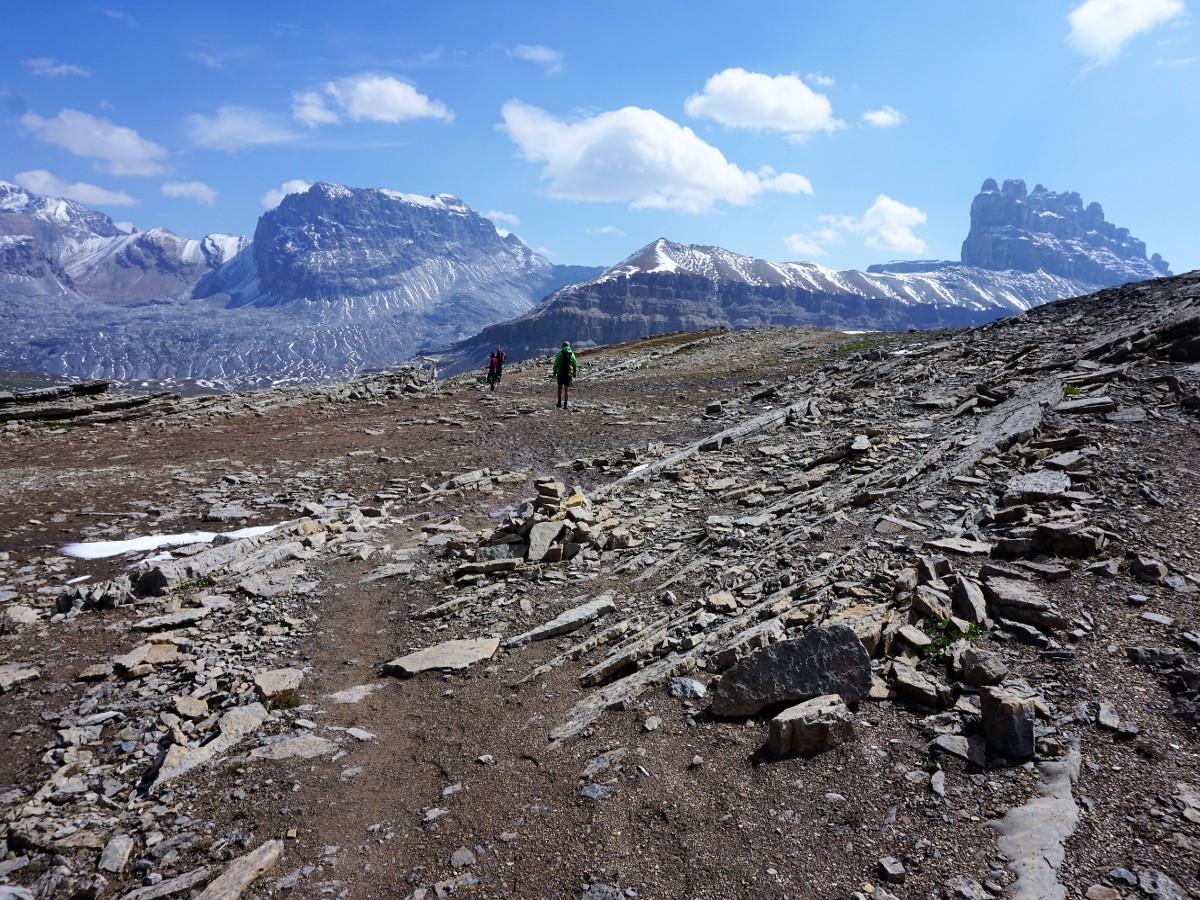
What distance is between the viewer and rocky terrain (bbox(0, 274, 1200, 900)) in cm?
571

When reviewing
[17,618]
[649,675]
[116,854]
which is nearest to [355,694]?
[116,854]

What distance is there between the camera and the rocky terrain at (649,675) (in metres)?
5.71

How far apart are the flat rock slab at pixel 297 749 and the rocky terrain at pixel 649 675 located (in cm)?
4

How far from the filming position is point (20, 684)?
376 inches

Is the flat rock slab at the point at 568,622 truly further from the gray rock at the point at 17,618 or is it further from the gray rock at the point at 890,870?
the gray rock at the point at 17,618

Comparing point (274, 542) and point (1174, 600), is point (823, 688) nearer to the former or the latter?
point (1174, 600)

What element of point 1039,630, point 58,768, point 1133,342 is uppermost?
point 1133,342

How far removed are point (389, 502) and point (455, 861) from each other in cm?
1450

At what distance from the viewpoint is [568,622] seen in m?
11.1

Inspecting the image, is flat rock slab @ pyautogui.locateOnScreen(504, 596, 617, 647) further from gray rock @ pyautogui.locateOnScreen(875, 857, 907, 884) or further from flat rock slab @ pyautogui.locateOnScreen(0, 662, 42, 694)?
flat rock slab @ pyautogui.locateOnScreen(0, 662, 42, 694)

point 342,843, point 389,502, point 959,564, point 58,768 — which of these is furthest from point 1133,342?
point 58,768

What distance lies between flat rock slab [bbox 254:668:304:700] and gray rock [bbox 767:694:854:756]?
729 cm

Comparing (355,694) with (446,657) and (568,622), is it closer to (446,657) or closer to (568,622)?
(446,657)

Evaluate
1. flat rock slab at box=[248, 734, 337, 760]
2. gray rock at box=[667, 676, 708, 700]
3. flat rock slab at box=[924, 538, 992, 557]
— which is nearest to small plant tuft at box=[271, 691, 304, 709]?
flat rock slab at box=[248, 734, 337, 760]
